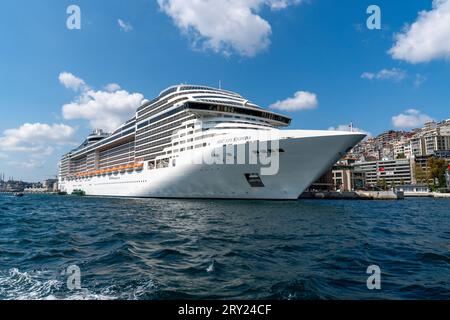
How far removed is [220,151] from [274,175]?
6.20m

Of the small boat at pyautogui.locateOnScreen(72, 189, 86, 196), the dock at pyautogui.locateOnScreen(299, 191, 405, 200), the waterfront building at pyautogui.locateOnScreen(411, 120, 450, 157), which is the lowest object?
the dock at pyautogui.locateOnScreen(299, 191, 405, 200)

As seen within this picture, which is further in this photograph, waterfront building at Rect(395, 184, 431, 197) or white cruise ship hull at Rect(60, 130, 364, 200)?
waterfront building at Rect(395, 184, 431, 197)

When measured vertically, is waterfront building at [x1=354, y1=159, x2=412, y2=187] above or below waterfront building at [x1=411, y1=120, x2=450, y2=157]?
below

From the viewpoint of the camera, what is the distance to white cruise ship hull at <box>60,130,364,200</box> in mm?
27719

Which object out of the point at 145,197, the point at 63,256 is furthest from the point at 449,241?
the point at 145,197

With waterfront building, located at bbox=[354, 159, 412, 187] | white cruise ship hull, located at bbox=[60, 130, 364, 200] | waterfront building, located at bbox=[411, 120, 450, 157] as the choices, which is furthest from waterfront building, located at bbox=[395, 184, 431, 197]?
white cruise ship hull, located at bbox=[60, 130, 364, 200]

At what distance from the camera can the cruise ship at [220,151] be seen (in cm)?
2861

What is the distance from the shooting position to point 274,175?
30.8 meters

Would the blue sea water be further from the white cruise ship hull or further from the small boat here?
the small boat

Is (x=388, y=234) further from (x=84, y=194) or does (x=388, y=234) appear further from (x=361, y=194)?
(x=84, y=194)

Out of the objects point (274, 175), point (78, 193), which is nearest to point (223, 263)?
point (274, 175)

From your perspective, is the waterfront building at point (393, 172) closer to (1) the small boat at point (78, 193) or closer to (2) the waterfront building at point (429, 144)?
(2) the waterfront building at point (429, 144)

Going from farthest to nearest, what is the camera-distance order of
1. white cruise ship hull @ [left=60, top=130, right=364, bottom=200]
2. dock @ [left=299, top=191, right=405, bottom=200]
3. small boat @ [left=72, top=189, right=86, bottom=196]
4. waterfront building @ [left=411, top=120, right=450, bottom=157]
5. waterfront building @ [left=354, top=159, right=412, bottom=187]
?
waterfront building @ [left=411, top=120, right=450, bottom=157] → waterfront building @ [left=354, top=159, right=412, bottom=187] → small boat @ [left=72, top=189, right=86, bottom=196] → dock @ [left=299, top=191, right=405, bottom=200] → white cruise ship hull @ [left=60, top=130, right=364, bottom=200]

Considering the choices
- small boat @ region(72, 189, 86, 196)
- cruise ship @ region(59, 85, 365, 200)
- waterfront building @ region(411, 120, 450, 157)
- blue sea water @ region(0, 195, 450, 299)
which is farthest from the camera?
waterfront building @ region(411, 120, 450, 157)
